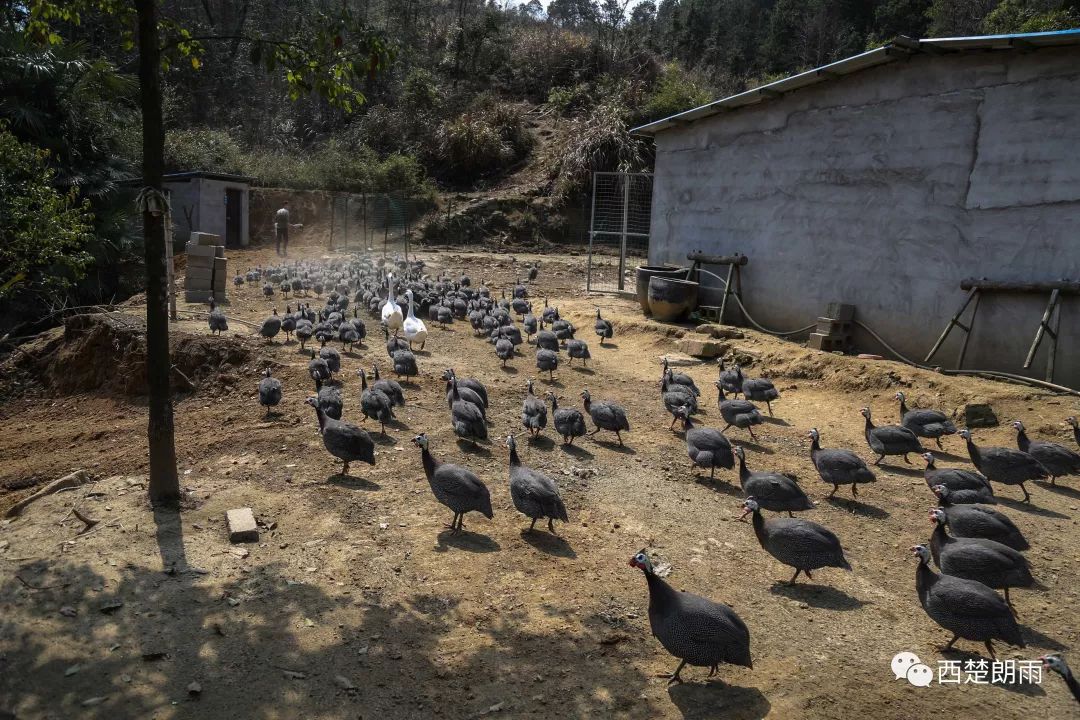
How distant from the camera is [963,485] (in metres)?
6.96

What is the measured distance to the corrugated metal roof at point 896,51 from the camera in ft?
32.9

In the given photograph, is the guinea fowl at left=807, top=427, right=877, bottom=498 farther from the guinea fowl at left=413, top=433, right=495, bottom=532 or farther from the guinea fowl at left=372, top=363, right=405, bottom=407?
the guinea fowl at left=372, top=363, right=405, bottom=407

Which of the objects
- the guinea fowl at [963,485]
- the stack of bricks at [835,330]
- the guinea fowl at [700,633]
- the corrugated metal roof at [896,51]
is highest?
the corrugated metal roof at [896,51]

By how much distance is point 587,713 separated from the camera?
161 inches

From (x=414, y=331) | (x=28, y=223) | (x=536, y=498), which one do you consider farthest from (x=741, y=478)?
(x=28, y=223)

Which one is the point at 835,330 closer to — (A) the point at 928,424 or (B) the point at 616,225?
(A) the point at 928,424

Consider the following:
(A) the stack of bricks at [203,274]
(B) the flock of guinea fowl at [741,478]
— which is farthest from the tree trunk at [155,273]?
(A) the stack of bricks at [203,274]

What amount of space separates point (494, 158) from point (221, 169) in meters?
12.4

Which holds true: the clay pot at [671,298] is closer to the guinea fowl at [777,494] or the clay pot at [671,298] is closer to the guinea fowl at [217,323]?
the guinea fowl at [217,323]

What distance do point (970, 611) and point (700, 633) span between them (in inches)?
68.6

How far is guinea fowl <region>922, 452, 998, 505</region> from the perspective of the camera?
6.76 meters

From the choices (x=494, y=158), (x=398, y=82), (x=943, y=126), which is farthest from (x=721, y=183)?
(x=398, y=82)

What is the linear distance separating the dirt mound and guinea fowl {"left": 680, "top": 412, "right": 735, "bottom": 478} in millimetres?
7303

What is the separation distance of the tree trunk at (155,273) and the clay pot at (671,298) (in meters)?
11.3
